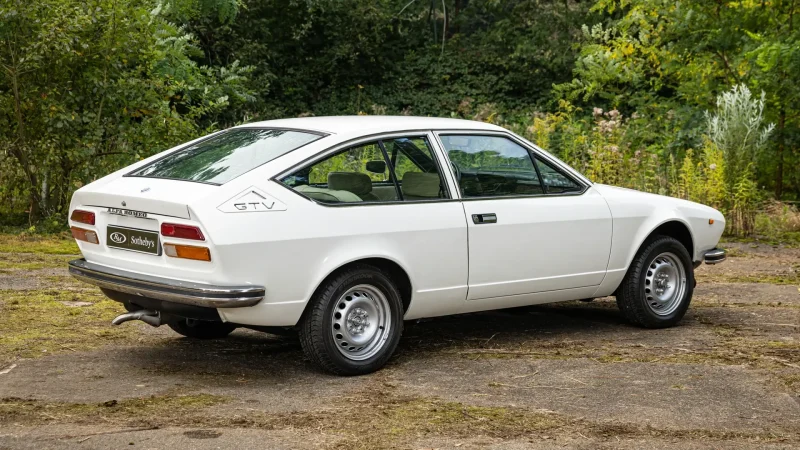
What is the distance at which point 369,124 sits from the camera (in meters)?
6.97

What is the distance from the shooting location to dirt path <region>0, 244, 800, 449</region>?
5.24 m

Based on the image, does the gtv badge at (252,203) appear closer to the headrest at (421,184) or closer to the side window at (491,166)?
the headrest at (421,184)

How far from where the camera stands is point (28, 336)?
7477mm

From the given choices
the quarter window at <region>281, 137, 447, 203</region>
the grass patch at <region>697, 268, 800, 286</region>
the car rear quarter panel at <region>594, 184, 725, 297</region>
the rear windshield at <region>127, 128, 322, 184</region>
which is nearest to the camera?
the rear windshield at <region>127, 128, 322, 184</region>

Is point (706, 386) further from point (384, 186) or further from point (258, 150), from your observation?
point (258, 150)

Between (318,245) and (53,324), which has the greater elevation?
(318,245)

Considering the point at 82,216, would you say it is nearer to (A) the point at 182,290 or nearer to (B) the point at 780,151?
(A) the point at 182,290

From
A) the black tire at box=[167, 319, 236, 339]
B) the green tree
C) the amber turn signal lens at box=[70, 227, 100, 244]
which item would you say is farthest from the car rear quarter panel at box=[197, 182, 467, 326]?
the green tree

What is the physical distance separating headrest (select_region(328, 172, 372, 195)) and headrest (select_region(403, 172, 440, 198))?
0.85 ft

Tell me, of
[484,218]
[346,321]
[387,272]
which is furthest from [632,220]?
[346,321]

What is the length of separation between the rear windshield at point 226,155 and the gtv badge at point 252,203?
225mm

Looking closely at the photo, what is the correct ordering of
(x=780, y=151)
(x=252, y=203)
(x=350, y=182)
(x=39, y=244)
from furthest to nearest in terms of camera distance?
1. (x=780, y=151)
2. (x=39, y=244)
3. (x=350, y=182)
4. (x=252, y=203)

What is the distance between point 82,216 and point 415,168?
211 centimetres

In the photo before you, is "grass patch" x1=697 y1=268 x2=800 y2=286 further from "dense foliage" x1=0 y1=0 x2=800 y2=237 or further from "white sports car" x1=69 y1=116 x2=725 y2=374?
"dense foliage" x1=0 y1=0 x2=800 y2=237
